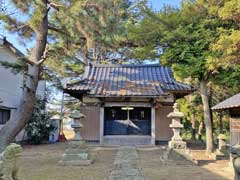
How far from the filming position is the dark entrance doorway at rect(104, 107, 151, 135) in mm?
16641

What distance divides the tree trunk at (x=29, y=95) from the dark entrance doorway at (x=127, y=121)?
22.1 feet

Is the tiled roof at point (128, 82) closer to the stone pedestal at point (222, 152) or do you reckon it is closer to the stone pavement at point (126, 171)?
the stone pedestal at point (222, 152)

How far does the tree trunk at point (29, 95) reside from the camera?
33.3ft

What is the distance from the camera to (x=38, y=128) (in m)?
18.2

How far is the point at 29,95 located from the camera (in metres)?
10.4

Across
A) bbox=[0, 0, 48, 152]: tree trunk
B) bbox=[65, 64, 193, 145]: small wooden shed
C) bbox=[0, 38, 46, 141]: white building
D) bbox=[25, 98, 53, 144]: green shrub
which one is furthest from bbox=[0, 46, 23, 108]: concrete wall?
bbox=[0, 0, 48, 152]: tree trunk

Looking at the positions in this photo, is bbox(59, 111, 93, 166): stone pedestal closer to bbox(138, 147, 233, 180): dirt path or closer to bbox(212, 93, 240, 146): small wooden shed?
bbox(138, 147, 233, 180): dirt path

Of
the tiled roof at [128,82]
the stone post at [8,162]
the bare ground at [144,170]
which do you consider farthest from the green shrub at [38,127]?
the stone post at [8,162]

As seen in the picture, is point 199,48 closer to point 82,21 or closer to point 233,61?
point 233,61

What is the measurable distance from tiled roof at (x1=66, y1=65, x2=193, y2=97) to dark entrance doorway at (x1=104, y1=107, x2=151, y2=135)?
121 cm

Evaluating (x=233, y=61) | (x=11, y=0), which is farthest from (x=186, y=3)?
(x=11, y=0)

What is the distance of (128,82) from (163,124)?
3013 mm

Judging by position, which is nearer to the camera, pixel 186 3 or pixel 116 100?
pixel 186 3

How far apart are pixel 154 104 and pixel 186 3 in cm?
573
